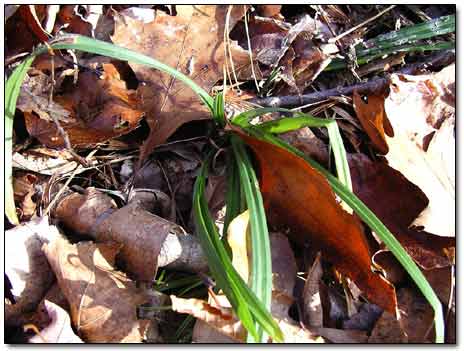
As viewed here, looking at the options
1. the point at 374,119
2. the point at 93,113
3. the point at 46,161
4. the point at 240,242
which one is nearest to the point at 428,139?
the point at 374,119

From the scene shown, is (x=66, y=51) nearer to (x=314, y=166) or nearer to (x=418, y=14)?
(x=314, y=166)

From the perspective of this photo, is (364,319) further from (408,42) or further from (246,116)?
(408,42)

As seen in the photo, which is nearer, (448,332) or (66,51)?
(448,332)

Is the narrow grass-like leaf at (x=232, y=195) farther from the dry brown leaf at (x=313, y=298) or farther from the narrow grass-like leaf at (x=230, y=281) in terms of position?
the dry brown leaf at (x=313, y=298)

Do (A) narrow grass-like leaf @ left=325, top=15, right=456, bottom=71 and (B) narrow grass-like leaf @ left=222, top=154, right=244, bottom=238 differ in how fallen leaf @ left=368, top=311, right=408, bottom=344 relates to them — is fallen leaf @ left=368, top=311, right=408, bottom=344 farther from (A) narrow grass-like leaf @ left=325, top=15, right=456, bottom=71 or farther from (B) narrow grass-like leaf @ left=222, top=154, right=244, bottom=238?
(A) narrow grass-like leaf @ left=325, top=15, right=456, bottom=71

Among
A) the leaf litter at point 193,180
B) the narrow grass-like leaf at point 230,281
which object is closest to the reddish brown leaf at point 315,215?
the leaf litter at point 193,180

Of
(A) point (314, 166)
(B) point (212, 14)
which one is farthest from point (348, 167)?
(B) point (212, 14)
